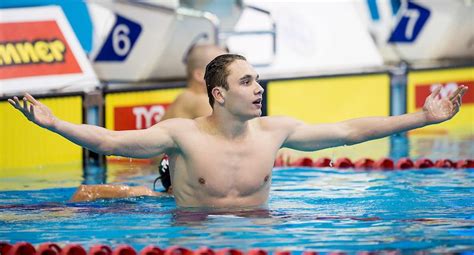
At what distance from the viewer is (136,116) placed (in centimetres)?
969

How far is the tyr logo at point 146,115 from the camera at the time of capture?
969cm

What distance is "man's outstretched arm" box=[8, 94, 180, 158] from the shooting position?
5.27m

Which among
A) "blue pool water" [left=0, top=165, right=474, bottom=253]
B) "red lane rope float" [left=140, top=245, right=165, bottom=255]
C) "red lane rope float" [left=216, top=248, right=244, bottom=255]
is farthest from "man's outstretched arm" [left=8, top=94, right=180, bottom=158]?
"red lane rope float" [left=216, top=248, right=244, bottom=255]

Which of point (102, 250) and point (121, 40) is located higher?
point (121, 40)

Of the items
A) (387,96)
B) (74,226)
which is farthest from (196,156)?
(387,96)

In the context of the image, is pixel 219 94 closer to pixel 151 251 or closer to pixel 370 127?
pixel 370 127

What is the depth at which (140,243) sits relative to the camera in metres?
5.19

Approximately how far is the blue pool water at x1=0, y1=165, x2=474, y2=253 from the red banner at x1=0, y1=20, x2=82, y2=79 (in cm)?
192

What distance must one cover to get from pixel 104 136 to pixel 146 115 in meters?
4.20

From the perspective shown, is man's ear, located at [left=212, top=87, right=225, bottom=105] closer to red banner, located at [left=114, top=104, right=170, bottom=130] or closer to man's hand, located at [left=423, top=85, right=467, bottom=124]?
man's hand, located at [left=423, top=85, right=467, bottom=124]

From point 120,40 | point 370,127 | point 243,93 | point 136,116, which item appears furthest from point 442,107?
point 120,40

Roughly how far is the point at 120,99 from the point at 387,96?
108 inches

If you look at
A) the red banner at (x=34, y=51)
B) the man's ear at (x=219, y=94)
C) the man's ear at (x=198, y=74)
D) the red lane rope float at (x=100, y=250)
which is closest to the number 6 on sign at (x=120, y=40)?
the red banner at (x=34, y=51)

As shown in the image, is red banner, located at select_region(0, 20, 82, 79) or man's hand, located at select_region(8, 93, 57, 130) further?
red banner, located at select_region(0, 20, 82, 79)
